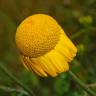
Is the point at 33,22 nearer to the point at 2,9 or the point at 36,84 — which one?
the point at 36,84

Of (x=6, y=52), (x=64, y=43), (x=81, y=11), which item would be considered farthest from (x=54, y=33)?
(x=6, y=52)

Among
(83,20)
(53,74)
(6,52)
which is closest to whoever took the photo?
(53,74)

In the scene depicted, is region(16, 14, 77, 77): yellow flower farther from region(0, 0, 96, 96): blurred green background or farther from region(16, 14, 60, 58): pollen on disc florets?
region(0, 0, 96, 96): blurred green background

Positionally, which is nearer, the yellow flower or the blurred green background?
the yellow flower

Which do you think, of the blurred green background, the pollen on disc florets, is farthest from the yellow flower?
the blurred green background

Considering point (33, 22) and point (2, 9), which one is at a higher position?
point (33, 22)

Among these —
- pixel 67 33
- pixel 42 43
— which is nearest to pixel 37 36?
pixel 42 43
